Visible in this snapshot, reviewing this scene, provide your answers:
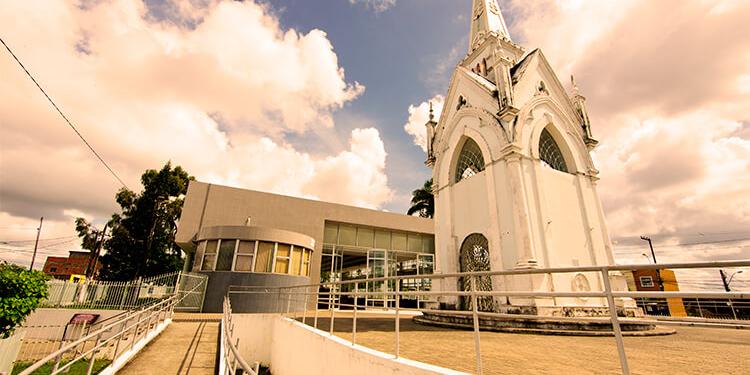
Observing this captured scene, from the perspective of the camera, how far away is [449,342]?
6301 mm

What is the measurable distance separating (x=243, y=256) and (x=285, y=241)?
220 cm

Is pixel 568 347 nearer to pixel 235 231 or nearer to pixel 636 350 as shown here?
pixel 636 350

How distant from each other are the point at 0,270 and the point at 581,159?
839 inches

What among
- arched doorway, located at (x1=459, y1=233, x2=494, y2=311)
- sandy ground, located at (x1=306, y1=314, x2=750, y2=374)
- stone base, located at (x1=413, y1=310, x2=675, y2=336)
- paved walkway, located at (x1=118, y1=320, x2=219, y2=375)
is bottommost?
paved walkway, located at (x1=118, y1=320, x2=219, y2=375)

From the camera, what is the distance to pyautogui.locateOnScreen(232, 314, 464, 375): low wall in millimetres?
4237

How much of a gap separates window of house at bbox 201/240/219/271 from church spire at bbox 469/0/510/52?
1714cm

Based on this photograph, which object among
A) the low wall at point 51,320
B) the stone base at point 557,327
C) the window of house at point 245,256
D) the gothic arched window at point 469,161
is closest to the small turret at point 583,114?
the gothic arched window at point 469,161

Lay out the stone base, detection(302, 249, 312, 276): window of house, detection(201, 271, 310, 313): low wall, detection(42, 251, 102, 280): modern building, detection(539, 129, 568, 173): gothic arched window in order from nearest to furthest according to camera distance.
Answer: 1. the stone base
2. detection(539, 129, 568, 173): gothic arched window
3. detection(201, 271, 310, 313): low wall
4. detection(302, 249, 312, 276): window of house
5. detection(42, 251, 102, 280): modern building

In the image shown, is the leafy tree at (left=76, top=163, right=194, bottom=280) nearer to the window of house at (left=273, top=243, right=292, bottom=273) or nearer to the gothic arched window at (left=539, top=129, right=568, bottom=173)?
the window of house at (left=273, top=243, right=292, bottom=273)

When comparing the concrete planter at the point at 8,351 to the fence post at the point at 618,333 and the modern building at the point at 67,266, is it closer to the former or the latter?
the fence post at the point at 618,333

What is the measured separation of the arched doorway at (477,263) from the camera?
10.9 m

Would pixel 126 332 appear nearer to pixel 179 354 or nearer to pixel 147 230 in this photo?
pixel 179 354

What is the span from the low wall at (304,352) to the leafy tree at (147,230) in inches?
878

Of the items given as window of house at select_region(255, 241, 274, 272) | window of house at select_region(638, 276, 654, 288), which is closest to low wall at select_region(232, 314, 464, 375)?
window of house at select_region(255, 241, 274, 272)
